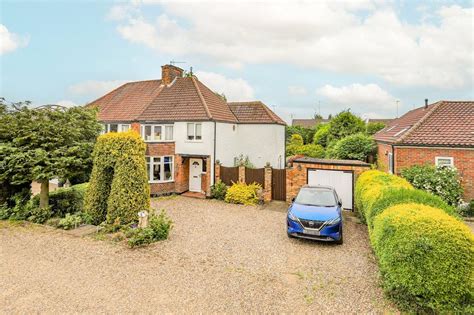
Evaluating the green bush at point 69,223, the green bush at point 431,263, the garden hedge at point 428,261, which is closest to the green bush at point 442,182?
the garden hedge at point 428,261

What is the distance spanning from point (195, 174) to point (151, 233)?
387 inches

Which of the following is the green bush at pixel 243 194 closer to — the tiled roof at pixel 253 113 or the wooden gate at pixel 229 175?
the wooden gate at pixel 229 175

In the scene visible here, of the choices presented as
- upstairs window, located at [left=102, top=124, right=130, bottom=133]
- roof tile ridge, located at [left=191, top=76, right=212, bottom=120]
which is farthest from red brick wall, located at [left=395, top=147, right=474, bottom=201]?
upstairs window, located at [left=102, top=124, right=130, bottom=133]

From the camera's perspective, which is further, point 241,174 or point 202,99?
point 202,99

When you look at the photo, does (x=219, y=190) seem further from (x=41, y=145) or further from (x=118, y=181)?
(x=41, y=145)

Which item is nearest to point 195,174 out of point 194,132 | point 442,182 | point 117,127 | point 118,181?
point 194,132

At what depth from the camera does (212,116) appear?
18.1 meters

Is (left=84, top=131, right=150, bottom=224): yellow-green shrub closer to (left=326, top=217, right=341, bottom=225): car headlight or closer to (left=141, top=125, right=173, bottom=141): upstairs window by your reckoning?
(left=326, top=217, right=341, bottom=225): car headlight

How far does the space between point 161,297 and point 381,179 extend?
881 cm

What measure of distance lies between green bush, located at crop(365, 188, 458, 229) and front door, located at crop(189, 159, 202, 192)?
12578 millimetres

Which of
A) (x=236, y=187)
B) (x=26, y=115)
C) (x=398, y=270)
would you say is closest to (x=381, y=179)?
(x=398, y=270)

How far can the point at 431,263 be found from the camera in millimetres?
4984

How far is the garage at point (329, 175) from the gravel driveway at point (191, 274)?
3.89 meters

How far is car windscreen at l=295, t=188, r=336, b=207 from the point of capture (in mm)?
10188
